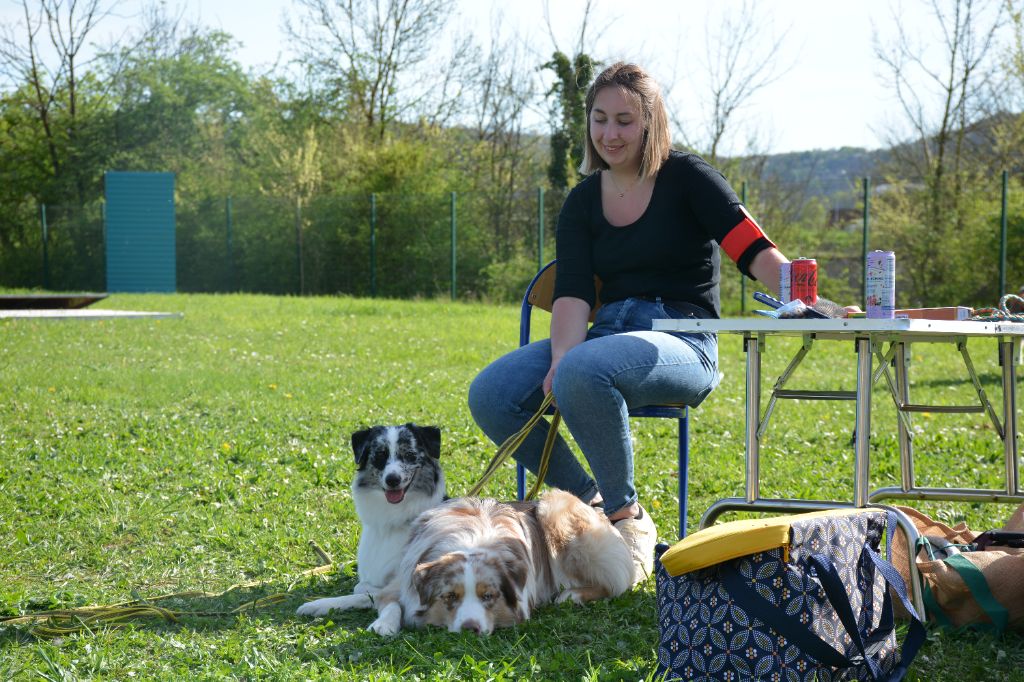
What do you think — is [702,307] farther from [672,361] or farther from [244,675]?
[244,675]

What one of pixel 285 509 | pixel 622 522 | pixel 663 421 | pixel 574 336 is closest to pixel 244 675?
pixel 622 522

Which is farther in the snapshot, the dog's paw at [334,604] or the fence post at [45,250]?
the fence post at [45,250]

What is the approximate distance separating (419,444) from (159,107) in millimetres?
31515

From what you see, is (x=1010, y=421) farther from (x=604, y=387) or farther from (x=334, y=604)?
(x=334, y=604)

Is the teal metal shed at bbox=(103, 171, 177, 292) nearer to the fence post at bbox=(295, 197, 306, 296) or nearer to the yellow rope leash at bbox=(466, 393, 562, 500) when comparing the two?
the fence post at bbox=(295, 197, 306, 296)

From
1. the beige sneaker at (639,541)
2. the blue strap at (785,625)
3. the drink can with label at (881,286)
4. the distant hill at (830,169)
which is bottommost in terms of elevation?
the beige sneaker at (639,541)

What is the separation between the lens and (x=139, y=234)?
2483cm

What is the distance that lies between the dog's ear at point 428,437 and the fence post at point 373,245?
17588 millimetres

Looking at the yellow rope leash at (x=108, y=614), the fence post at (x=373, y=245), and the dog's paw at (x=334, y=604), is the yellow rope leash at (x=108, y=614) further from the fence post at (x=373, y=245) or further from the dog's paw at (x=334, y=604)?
the fence post at (x=373, y=245)

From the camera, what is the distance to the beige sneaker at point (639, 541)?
12.1ft

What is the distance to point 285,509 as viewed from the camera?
481 centimetres

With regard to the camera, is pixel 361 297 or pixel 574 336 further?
pixel 361 297

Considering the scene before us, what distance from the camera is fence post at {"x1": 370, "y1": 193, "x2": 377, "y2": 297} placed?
68.9 ft

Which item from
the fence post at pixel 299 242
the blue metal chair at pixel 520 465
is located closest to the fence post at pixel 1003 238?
the blue metal chair at pixel 520 465
